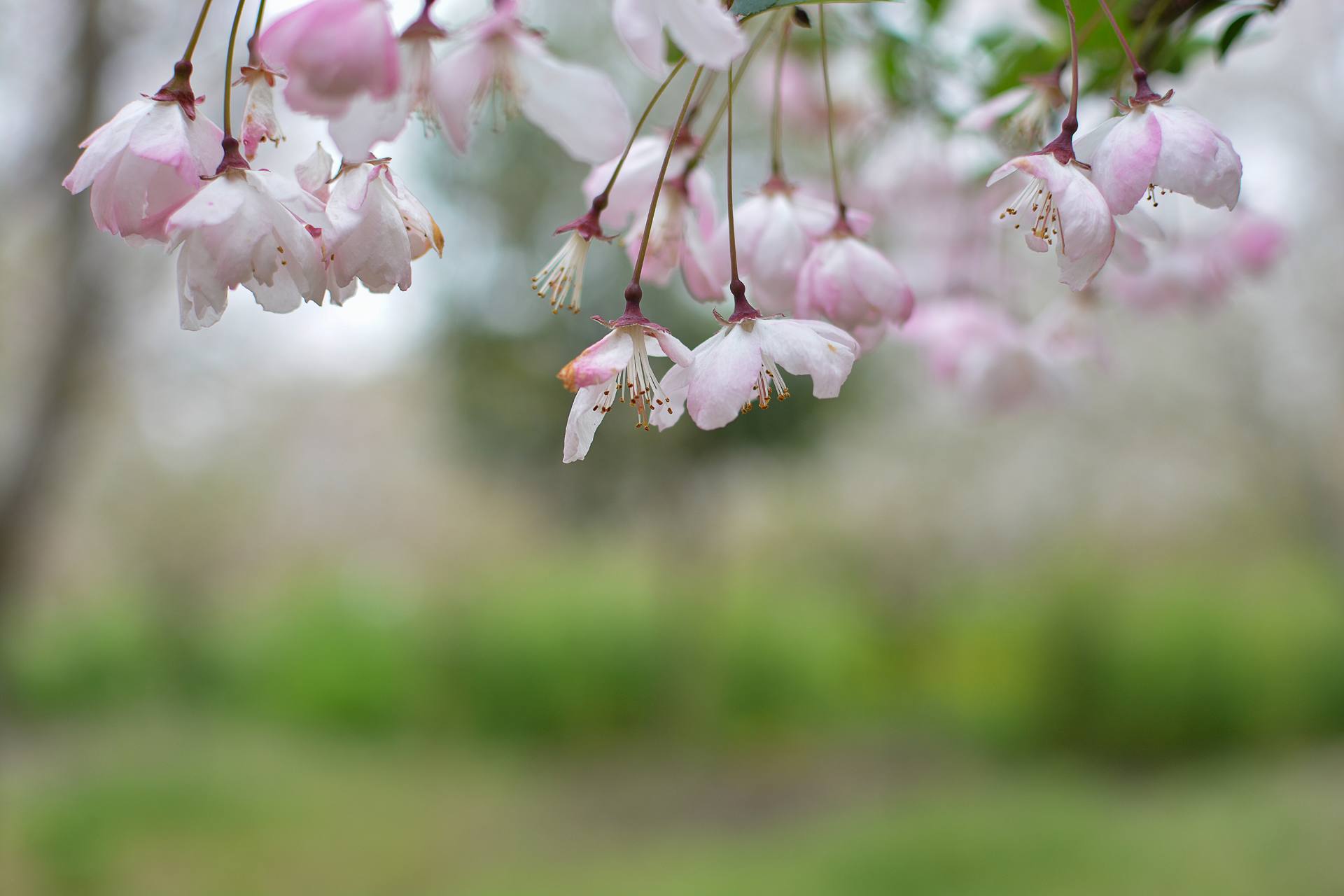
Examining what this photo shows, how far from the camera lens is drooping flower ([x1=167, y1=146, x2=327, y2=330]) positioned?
359mm

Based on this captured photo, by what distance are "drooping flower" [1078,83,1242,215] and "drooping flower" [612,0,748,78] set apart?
0.17 meters

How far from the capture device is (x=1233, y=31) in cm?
57

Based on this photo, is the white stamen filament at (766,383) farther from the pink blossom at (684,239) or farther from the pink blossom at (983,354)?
the pink blossom at (983,354)

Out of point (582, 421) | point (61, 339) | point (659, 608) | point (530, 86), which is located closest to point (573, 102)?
point (530, 86)

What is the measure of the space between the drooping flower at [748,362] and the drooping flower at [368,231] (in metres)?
0.12

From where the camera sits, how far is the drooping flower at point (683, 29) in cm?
29

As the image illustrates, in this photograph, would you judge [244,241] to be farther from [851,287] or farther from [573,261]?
[851,287]

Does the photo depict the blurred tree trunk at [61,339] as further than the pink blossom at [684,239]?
Yes

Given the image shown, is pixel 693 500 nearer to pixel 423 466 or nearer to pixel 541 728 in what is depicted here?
pixel 541 728

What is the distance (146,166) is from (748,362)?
0.25 meters

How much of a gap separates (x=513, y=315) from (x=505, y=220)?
0.37 m

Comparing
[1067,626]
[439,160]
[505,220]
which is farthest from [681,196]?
[1067,626]

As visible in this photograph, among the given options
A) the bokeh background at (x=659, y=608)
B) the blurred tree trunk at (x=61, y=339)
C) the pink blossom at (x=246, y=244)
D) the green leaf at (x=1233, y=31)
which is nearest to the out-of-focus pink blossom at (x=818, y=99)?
the bokeh background at (x=659, y=608)

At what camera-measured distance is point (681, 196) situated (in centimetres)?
49
